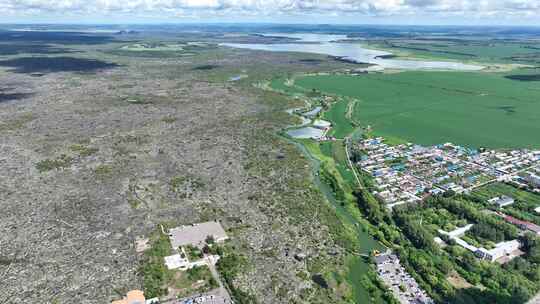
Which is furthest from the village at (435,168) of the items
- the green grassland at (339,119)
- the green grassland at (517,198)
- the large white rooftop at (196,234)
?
the large white rooftop at (196,234)

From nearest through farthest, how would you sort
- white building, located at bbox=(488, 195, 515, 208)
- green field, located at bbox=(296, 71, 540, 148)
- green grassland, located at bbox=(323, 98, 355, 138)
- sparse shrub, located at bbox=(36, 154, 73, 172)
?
white building, located at bbox=(488, 195, 515, 208) → sparse shrub, located at bbox=(36, 154, 73, 172) → green field, located at bbox=(296, 71, 540, 148) → green grassland, located at bbox=(323, 98, 355, 138)

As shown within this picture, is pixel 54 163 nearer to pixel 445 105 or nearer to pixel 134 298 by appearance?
pixel 134 298

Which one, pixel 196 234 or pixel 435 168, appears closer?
pixel 196 234

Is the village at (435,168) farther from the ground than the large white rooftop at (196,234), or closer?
farther from the ground

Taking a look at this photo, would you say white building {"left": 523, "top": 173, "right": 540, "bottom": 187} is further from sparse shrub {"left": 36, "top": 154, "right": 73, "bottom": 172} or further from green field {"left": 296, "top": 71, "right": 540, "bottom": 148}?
sparse shrub {"left": 36, "top": 154, "right": 73, "bottom": 172}

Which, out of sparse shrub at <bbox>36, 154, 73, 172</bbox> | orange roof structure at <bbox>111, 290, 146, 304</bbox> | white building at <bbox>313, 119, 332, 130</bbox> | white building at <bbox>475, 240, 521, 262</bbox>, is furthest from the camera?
white building at <bbox>313, 119, 332, 130</bbox>

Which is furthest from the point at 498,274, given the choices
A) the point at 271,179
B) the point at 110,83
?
the point at 110,83

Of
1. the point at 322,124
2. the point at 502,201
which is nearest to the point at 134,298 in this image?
the point at 502,201

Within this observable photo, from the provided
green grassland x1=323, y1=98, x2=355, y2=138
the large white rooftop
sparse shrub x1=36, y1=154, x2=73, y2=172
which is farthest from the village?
sparse shrub x1=36, y1=154, x2=73, y2=172

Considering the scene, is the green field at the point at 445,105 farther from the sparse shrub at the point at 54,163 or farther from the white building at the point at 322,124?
the sparse shrub at the point at 54,163
